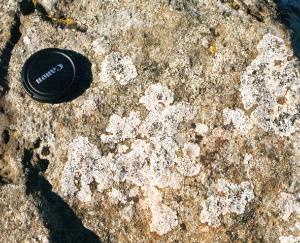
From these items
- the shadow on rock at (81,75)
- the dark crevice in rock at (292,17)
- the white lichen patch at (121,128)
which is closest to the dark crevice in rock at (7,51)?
the shadow on rock at (81,75)

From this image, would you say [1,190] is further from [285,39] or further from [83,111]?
[285,39]

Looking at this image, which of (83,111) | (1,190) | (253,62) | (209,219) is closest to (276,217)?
(209,219)

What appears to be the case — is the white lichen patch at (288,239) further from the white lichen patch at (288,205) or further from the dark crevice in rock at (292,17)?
the dark crevice in rock at (292,17)

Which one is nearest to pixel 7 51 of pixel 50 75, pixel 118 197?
pixel 50 75

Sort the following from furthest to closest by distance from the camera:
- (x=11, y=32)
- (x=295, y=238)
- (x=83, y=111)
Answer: (x=11, y=32)
(x=83, y=111)
(x=295, y=238)

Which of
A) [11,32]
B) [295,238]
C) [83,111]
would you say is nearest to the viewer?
[295,238]

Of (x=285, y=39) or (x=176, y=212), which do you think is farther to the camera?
(x=285, y=39)

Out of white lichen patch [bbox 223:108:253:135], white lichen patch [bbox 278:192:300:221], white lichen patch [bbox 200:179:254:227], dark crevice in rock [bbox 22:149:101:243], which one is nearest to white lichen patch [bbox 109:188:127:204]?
dark crevice in rock [bbox 22:149:101:243]
